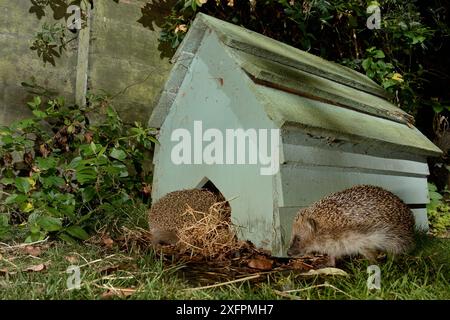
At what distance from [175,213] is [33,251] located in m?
1.18

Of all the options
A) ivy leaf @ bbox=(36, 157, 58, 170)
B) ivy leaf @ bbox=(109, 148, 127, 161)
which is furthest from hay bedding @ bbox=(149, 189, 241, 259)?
ivy leaf @ bbox=(36, 157, 58, 170)

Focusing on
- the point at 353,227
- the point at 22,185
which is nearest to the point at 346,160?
the point at 353,227

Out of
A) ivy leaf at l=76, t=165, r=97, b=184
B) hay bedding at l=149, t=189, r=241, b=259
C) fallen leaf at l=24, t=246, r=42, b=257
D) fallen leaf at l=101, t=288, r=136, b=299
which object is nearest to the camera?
fallen leaf at l=101, t=288, r=136, b=299

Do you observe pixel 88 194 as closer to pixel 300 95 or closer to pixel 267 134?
pixel 267 134

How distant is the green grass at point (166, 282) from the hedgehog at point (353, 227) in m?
0.27

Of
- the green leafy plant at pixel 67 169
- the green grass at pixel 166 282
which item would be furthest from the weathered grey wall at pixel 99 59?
the green grass at pixel 166 282

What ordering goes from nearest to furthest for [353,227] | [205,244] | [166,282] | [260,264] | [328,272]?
[166,282]
[328,272]
[260,264]
[353,227]
[205,244]

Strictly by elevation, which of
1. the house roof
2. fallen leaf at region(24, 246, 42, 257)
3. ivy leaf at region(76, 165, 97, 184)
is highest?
the house roof

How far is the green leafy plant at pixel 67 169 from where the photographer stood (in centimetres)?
377

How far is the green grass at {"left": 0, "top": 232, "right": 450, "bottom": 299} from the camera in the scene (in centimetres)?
227

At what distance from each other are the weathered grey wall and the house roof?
3.47 ft

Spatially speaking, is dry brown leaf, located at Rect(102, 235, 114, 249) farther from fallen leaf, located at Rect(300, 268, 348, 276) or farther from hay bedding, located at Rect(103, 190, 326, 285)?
fallen leaf, located at Rect(300, 268, 348, 276)

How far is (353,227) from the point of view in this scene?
11.2 ft

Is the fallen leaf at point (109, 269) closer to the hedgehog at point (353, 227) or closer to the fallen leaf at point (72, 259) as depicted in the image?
the fallen leaf at point (72, 259)
